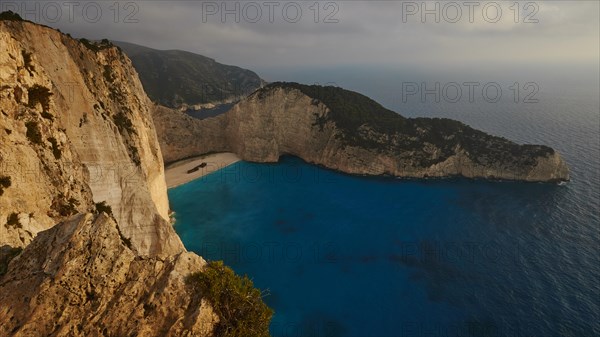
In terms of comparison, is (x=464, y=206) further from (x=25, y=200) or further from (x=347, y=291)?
(x=25, y=200)

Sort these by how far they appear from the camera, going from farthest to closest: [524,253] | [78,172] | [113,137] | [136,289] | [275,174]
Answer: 1. [275,174]
2. [524,253]
3. [113,137]
4. [78,172]
5. [136,289]

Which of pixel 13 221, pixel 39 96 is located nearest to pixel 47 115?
pixel 39 96

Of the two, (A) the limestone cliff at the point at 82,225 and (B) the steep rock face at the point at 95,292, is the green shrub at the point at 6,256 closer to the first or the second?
(A) the limestone cliff at the point at 82,225

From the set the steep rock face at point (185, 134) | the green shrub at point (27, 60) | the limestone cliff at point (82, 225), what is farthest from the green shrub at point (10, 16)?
the steep rock face at point (185, 134)

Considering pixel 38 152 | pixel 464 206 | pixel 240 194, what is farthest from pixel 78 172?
pixel 464 206

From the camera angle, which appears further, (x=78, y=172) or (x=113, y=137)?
(x=113, y=137)

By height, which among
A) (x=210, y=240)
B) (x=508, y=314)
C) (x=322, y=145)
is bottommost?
(x=508, y=314)
